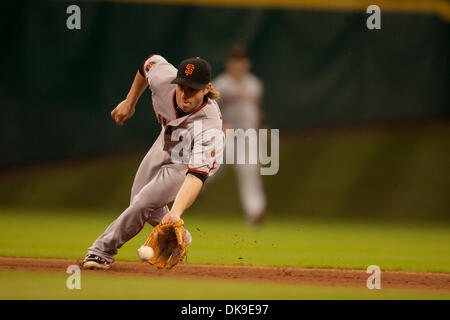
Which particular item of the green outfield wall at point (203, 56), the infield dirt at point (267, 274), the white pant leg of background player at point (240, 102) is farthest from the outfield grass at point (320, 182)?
the infield dirt at point (267, 274)

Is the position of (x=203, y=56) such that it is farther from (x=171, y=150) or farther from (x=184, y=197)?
(x=184, y=197)

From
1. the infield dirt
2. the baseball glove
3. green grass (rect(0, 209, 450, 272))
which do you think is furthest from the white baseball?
green grass (rect(0, 209, 450, 272))

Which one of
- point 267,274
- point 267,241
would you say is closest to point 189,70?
point 267,274

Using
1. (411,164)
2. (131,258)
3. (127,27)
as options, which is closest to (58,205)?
(127,27)

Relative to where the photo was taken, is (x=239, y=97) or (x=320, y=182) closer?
(x=239, y=97)

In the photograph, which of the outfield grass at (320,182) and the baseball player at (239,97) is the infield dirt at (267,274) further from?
the outfield grass at (320,182)

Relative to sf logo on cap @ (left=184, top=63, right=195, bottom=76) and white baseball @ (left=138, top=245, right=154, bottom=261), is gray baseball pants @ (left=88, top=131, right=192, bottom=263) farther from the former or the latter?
sf logo on cap @ (left=184, top=63, right=195, bottom=76)

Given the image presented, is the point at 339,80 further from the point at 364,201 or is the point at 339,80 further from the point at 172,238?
the point at 172,238
